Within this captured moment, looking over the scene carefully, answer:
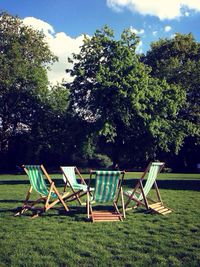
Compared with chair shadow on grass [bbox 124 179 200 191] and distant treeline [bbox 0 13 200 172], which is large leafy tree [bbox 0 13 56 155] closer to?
distant treeline [bbox 0 13 200 172]

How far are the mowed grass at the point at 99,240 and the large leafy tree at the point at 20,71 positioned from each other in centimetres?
2790

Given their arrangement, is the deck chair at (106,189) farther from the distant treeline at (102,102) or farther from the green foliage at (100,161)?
the green foliage at (100,161)

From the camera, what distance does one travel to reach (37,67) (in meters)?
38.2

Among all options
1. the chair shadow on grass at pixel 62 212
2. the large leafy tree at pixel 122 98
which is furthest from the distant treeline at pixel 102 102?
the chair shadow on grass at pixel 62 212

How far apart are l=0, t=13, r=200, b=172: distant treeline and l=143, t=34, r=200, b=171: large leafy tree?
96 millimetres

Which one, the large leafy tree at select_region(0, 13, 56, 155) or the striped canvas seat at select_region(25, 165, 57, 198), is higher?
the large leafy tree at select_region(0, 13, 56, 155)

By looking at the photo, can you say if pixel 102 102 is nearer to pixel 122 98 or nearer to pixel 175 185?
pixel 122 98

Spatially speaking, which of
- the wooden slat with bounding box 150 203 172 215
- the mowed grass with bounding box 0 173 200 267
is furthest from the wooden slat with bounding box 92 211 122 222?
the wooden slat with bounding box 150 203 172 215

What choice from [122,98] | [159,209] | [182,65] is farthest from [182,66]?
[159,209]

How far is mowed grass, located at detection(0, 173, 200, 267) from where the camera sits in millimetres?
5176

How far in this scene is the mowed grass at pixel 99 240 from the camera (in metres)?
5.18

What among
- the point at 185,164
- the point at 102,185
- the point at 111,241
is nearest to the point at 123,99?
the point at 102,185

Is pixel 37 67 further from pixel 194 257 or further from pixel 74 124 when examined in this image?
pixel 194 257

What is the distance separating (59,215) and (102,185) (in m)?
1.54
